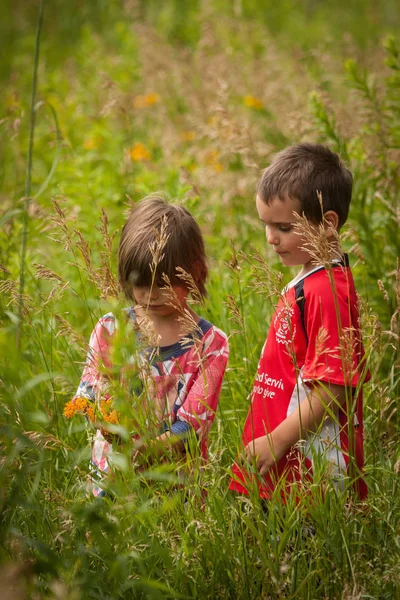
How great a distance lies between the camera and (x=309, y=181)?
2084mm

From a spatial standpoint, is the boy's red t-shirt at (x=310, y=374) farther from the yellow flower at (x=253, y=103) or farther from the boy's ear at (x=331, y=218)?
the yellow flower at (x=253, y=103)

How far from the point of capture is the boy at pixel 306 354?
1.90m

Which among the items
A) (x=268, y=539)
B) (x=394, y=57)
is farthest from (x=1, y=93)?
(x=268, y=539)

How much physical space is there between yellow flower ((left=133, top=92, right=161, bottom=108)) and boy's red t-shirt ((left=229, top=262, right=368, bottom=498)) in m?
4.08

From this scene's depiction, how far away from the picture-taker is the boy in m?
1.90

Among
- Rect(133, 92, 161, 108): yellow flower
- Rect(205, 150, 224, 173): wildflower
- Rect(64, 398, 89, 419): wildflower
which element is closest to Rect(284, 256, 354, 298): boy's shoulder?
Rect(64, 398, 89, 419): wildflower

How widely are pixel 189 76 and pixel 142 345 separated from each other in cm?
420

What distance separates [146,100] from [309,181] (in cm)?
402

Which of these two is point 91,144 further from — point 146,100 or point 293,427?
point 293,427

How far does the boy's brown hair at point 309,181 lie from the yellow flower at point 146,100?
3.84 meters

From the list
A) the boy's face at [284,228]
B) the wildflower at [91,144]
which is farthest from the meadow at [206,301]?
the boy's face at [284,228]

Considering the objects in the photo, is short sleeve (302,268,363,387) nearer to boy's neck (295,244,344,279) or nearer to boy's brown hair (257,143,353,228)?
boy's neck (295,244,344,279)

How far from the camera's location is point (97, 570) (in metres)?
1.79

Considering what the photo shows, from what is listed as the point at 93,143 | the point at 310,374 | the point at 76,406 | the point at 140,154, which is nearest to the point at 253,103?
the point at 140,154
